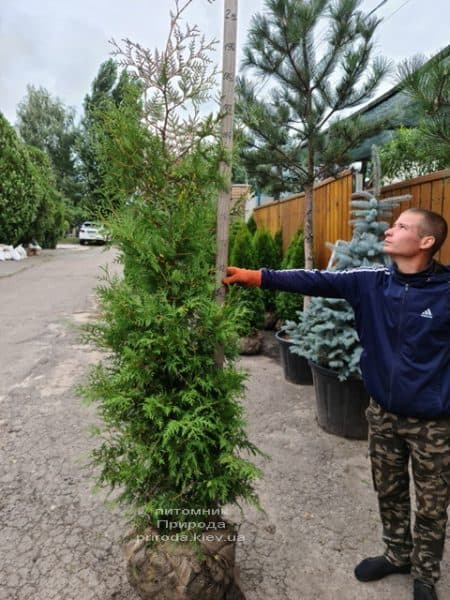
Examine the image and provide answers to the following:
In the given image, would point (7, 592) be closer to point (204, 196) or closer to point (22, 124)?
point (204, 196)

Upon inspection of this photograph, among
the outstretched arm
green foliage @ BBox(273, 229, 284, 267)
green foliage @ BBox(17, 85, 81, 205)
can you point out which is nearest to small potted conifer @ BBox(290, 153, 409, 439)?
the outstretched arm

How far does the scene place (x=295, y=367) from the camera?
488 cm

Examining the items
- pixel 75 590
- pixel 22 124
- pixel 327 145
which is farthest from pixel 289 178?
pixel 22 124

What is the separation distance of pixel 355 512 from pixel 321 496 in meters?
0.24

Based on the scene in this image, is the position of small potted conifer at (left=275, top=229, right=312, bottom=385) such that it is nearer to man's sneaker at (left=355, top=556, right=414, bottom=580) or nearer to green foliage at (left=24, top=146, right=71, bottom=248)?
man's sneaker at (left=355, top=556, right=414, bottom=580)

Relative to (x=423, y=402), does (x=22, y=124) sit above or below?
above

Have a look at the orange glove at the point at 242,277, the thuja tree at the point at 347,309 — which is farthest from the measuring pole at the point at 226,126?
the thuja tree at the point at 347,309

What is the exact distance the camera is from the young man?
1.88 meters

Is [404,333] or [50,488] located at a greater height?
[404,333]

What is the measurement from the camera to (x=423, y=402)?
6.16ft

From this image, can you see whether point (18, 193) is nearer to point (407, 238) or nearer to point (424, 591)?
point (407, 238)

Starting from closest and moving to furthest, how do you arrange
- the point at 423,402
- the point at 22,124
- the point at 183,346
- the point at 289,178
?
1. the point at 183,346
2. the point at 423,402
3. the point at 289,178
4. the point at 22,124

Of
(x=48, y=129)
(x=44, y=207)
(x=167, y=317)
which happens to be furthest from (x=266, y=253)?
(x=48, y=129)

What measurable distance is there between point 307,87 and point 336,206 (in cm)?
123
